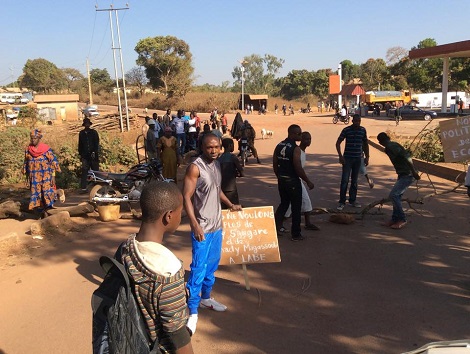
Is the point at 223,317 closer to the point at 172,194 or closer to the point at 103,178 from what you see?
the point at 172,194

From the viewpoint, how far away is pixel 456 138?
20.6 feet

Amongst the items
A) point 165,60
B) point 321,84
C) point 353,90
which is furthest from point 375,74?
point 165,60

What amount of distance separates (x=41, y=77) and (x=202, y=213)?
88979 millimetres

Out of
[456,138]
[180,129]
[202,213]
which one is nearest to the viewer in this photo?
[202,213]

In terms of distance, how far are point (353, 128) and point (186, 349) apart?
20.9 ft

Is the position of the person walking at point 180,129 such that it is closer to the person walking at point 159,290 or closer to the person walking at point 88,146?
the person walking at point 88,146

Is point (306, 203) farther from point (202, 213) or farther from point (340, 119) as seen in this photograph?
point (340, 119)

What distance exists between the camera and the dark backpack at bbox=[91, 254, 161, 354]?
1702 mm

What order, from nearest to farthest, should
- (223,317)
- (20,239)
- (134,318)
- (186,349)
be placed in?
(134,318)
(186,349)
(223,317)
(20,239)

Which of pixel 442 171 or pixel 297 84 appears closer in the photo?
pixel 442 171

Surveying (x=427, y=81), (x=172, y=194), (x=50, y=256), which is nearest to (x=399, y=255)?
(x=172, y=194)

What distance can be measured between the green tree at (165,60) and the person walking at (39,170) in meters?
53.0

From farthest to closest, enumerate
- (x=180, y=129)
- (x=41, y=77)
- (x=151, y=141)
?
(x=41, y=77) < (x=180, y=129) < (x=151, y=141)

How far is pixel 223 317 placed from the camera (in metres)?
4.11
